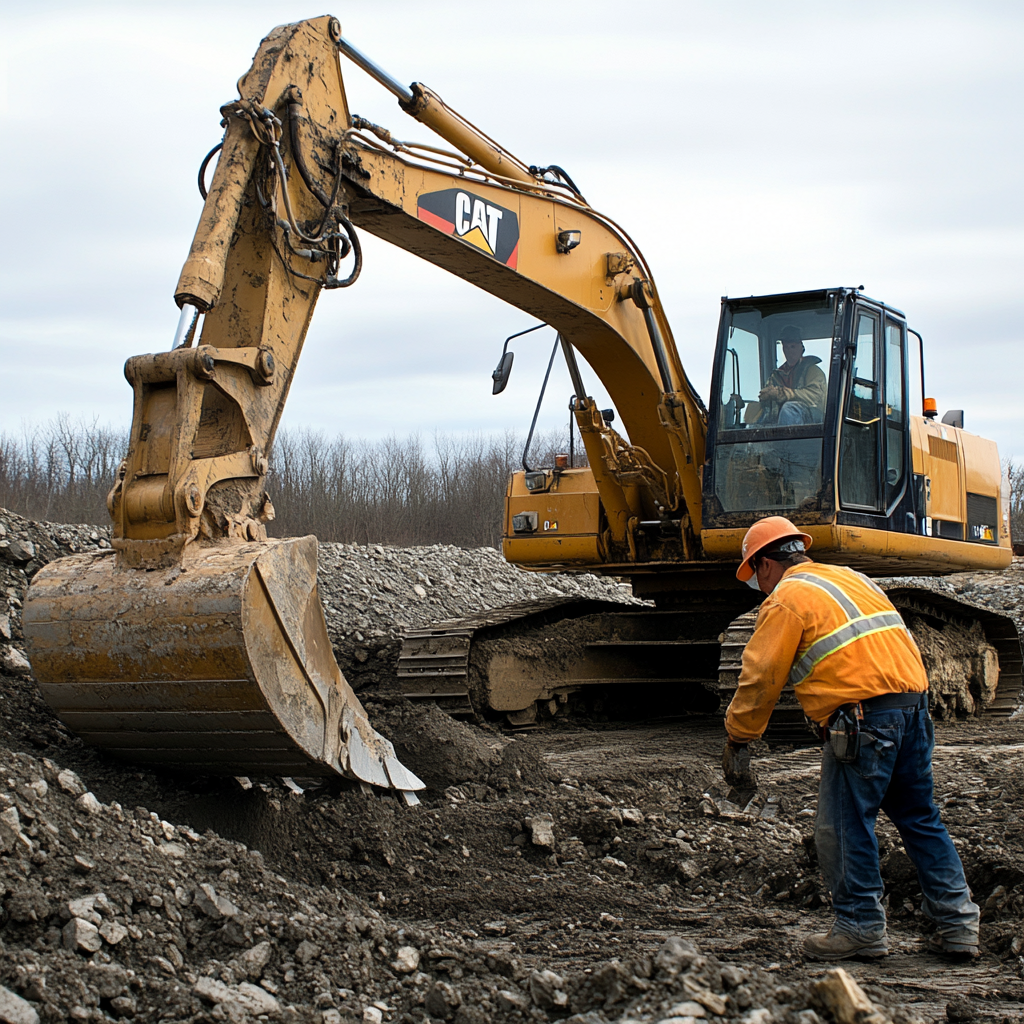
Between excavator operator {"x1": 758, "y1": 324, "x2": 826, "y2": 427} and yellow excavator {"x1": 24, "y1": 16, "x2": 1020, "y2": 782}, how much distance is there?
2cm

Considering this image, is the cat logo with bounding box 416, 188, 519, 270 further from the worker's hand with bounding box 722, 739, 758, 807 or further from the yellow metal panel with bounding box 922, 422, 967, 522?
the yellow metal panel with bounding box 922, 422, 967, 522

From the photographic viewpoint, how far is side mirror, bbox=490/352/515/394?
23.6 feet

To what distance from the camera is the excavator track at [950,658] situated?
7354 mm

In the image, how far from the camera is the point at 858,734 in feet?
12.3

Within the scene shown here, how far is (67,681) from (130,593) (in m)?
0.47

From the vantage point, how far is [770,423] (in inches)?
296

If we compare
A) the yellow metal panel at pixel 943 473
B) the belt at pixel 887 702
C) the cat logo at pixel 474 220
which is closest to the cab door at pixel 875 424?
the yellow metal panel at pixel 943 473

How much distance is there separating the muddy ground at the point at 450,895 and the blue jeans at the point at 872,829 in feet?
0.53

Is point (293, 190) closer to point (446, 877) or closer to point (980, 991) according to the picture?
point (446, 877)

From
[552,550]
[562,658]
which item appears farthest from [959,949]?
[552,550]

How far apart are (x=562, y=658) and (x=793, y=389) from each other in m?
2.74

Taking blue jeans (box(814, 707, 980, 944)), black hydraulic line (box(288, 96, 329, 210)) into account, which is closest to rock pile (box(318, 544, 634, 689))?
black hydraulic line (box(288, 96, 329, 210))

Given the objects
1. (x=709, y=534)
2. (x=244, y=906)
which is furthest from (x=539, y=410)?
(x=244, y=906)

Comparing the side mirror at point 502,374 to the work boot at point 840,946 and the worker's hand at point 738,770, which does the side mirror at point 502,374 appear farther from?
the work boot at point 840,946
